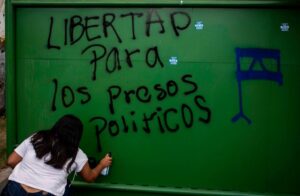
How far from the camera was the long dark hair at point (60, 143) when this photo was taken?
3268 mm

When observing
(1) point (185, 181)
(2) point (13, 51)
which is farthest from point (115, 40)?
(1) point (185, 181)

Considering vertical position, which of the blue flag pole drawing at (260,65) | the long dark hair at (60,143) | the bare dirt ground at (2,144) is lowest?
the bare dirt ground at (2,144)

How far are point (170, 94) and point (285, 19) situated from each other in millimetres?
1139

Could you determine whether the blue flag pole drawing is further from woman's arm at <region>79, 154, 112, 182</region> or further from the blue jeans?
the blue jeans

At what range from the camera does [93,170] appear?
3.64 m

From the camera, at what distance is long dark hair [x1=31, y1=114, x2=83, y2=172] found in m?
3.27

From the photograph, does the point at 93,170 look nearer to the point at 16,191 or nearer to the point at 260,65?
the point at 16,191

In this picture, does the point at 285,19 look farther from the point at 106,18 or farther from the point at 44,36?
the point at 44,36

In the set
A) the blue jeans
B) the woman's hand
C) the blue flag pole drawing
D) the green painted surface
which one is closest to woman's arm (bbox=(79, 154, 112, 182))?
the woman's hand

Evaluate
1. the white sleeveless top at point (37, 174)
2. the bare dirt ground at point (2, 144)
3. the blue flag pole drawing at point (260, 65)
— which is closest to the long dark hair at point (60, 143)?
the white sleeveless top at point (37, 174)

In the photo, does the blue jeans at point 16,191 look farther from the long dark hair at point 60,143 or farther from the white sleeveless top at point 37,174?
the long dark hair at point 60,143

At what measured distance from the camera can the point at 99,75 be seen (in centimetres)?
375

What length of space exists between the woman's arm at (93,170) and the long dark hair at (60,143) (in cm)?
20

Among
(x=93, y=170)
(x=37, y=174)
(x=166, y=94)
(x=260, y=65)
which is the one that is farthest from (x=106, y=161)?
(x=260, y=65)
